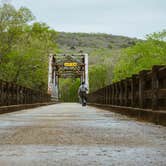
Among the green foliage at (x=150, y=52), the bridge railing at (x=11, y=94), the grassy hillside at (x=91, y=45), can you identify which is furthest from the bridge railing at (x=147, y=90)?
the grassy hillside at (x=91, y=45)

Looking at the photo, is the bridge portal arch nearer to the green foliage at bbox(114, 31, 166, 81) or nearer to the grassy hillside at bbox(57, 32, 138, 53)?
the green foliage at bbox(114, 31, 166, 81)

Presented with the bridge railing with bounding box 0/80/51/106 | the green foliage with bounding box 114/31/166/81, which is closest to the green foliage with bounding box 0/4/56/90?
the green foliage with bounding box 114/31/166/81

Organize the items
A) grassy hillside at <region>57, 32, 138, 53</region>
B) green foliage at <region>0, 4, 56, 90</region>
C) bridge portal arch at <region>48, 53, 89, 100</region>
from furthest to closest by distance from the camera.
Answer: grassy hillside at <region>57, 32, 138, 53</region>, bridge portal arch at <region>48, 53, 89, 100</region>, green foliage at <region>0, 4, 56, 90</region>

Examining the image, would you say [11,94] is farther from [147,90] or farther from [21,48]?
[21,48]

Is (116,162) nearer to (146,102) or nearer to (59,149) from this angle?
(59,149)

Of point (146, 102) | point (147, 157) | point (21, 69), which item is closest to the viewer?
point (147, 157)

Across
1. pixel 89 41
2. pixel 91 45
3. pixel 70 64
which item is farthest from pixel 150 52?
pixel 89 41

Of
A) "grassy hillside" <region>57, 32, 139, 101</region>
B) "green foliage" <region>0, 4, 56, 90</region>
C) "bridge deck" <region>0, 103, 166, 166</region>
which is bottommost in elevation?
"bridge deck" <region>0, 103, 166, 166</region>

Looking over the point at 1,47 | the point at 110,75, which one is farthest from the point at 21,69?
the point at 110,75

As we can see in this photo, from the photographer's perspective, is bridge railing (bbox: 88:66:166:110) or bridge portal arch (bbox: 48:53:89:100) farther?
bridge portal arch (bbox: 48:53:89:100)

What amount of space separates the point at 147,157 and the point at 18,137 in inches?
92.7

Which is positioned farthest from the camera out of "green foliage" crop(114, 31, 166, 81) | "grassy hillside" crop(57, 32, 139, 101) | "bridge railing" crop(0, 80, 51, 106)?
"grassy hillside" crop(57, 32, 139, 101)

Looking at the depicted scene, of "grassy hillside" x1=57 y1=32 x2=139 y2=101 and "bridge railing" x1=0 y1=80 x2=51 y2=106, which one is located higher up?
"grassy hillside" x1=57 y1=32 x2=139 y2=101

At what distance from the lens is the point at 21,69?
5056 centimetres
